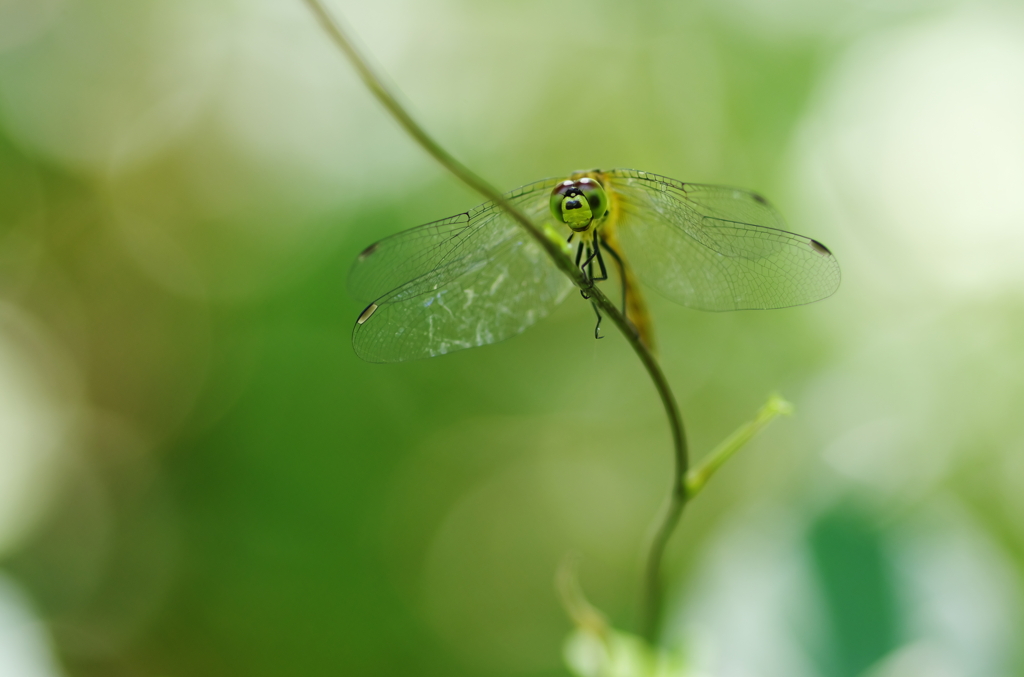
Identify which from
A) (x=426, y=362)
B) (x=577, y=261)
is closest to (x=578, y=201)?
(x=577, y=261)

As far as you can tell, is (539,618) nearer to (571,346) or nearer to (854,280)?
(571,346)

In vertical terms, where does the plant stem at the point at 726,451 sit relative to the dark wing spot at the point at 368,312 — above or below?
below

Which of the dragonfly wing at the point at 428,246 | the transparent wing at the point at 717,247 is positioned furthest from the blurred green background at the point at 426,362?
the dragonfly wing at the point at 428,246

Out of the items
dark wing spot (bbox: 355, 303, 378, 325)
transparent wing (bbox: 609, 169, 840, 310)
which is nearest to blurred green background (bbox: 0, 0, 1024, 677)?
transparent wing (bbox: 609, 169, 840, 310)

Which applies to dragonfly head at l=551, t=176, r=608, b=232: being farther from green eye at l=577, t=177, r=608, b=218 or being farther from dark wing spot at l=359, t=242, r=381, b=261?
dark wing spot at l=359, t=242, r=381, b=261

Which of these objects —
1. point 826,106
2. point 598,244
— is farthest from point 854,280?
point 598,244

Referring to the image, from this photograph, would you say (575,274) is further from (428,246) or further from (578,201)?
(428,246)

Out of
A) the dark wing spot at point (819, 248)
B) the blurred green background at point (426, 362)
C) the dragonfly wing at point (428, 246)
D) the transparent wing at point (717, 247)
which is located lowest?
the dark wing spot at point (819, 248)

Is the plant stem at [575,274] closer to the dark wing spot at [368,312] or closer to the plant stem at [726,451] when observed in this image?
the plant stem at [726,451]

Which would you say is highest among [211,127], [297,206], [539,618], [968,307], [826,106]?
[211,127]
